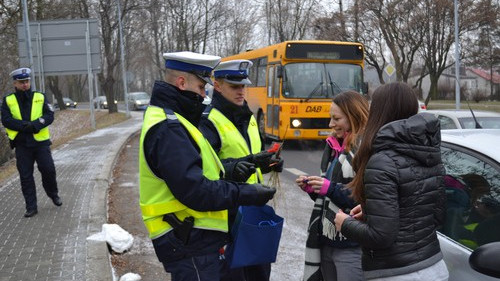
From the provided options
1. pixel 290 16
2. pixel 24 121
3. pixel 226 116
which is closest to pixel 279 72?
pixel 24 121

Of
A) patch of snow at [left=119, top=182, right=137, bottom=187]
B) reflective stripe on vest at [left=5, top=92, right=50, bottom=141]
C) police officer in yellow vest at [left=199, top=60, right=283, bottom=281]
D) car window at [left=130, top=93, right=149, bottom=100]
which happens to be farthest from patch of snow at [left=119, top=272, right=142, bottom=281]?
car window at [left=130, top=93, right=149, bottom=100]

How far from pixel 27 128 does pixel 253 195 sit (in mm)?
5105

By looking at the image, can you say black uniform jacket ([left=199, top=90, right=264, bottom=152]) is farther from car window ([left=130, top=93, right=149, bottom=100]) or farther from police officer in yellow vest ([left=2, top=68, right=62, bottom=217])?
car window ([left=130, top=93, right=149, bottom=100])

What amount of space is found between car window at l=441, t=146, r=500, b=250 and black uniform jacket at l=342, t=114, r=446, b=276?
1.61ft

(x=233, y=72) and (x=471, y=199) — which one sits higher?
(x=233, y=72)

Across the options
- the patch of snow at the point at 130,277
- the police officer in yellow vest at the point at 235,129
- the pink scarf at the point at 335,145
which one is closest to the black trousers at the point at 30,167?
the patch of snow at the point at 130,277

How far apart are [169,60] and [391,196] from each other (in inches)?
51.5

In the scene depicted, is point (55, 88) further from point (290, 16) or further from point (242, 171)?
point (242, 171)

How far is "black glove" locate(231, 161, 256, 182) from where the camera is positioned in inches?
111

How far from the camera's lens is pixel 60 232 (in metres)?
6.20

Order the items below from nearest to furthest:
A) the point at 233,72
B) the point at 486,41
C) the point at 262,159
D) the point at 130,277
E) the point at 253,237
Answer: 1. the point at 253,237
2. the point at 262,159
3. the point at 233,72
4. the point at 130,277
5. the point at 486,41

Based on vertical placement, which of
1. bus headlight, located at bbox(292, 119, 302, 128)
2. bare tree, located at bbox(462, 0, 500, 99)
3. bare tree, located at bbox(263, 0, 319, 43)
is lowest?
bus headlight, located at bbox(292, 119, 302, 128)

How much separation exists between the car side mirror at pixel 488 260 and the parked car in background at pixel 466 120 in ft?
22.6

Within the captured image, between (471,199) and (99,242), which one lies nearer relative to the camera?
(471,199)
